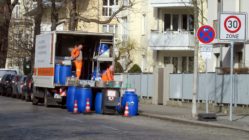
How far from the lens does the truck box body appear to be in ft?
94.0

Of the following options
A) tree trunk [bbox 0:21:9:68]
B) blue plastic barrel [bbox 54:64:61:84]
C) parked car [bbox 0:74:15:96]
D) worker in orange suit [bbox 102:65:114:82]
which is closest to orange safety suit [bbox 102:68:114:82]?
worker in orange suit [bbox 102:65:114:82]

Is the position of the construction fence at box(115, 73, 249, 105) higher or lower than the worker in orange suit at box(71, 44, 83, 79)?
lower

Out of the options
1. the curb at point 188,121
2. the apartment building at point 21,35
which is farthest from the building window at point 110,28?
the curb at point 188,121

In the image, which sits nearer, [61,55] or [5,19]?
[61,55]

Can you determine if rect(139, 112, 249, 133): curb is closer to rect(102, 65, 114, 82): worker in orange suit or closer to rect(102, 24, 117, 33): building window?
rect(102, 65, 114, 82): worker in orange suit

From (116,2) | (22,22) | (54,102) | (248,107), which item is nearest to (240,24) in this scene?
(248,107)

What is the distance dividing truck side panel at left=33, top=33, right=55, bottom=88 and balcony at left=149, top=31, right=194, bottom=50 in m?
17.7

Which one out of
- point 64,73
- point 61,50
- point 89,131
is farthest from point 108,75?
point 89,131

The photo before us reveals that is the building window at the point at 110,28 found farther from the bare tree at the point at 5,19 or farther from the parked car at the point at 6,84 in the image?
the parked car at the point at 6,84

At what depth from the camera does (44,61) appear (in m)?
30.0

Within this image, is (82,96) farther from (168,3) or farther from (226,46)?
(168,3)

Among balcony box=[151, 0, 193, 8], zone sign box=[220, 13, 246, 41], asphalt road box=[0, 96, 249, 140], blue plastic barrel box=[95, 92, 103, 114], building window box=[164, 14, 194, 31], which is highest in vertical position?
balcony box=[151, 0, 193, 8]

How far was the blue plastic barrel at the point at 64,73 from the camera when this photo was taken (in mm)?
28469

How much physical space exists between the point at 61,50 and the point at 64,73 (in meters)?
1.53
